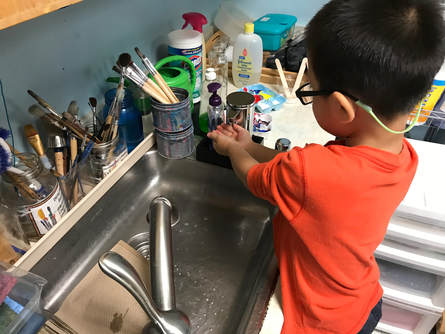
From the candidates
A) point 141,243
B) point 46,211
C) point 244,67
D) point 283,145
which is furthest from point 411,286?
point 46,211

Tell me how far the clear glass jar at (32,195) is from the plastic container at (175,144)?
12.7 inches

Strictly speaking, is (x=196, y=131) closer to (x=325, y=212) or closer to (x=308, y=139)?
(x=308, y=139)

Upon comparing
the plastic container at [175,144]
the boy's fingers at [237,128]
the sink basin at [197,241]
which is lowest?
the sink basin at [197,241]

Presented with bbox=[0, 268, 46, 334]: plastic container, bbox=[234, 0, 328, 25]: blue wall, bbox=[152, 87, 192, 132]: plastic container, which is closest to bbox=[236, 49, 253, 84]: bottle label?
bbox=[152, 87, 192, 132]: plastic container

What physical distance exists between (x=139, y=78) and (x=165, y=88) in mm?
77

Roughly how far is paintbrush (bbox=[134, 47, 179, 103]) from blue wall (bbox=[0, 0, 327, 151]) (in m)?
0.16

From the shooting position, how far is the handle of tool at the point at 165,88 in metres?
0.86

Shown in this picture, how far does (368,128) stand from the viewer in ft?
1.91

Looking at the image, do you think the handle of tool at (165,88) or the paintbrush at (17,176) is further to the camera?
the handle of tool at (165,88)

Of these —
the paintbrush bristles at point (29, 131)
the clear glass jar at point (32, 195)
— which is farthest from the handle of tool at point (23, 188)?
the paintbrush bristles at point (29, 131)

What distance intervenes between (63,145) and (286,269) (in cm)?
57

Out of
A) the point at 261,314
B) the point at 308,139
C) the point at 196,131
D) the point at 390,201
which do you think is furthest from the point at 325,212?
the point at 196,131

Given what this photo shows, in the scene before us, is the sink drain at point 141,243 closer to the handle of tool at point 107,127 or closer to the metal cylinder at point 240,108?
the handle of tool at point 107,127

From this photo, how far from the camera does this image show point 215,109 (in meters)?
0.96
